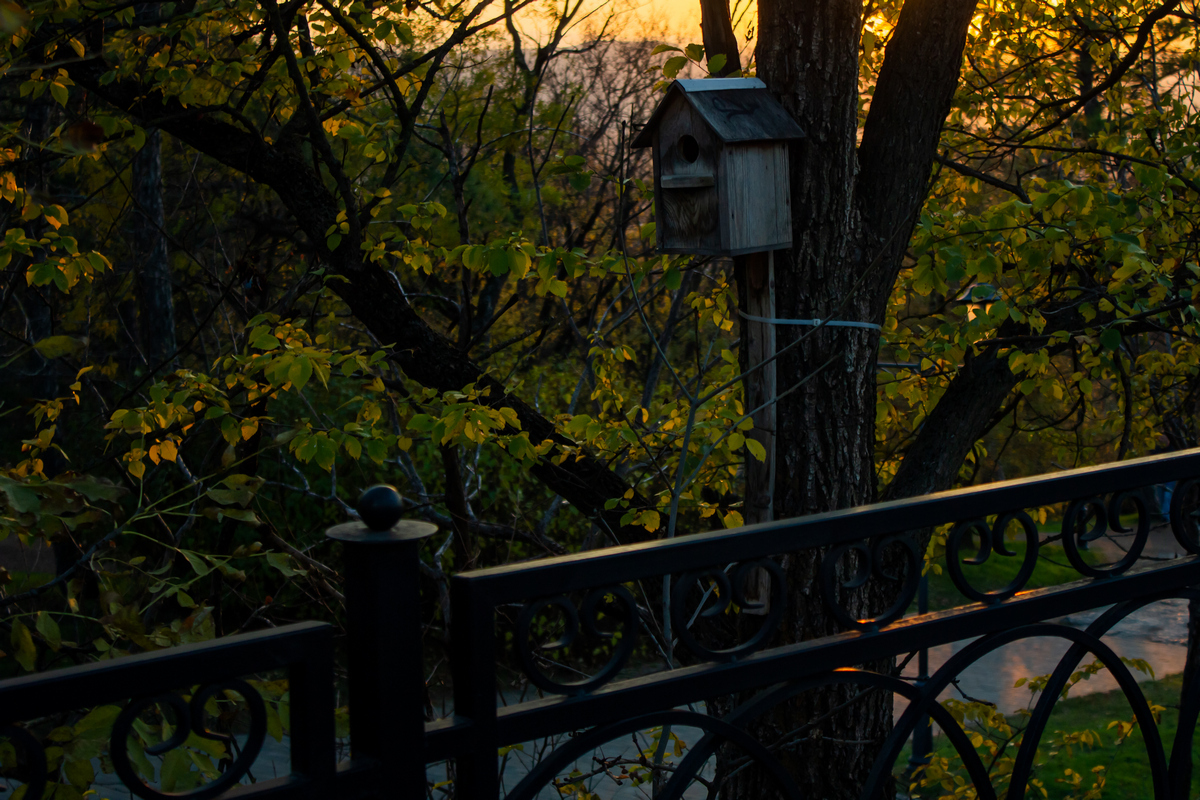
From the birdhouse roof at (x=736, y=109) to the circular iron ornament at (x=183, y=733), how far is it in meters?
2.06

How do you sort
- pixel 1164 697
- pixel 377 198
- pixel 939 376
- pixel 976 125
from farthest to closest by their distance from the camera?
1. pixel 1164 697
2. pixel 976 125
3. pixel 939 376
4. pixel 377 198

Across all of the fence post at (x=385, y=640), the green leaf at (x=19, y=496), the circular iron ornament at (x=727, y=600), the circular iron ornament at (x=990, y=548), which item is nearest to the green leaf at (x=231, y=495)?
the green leaf at (x=19, y=496)

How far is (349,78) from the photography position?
13.4ft

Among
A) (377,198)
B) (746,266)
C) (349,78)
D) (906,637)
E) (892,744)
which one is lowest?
(892,744)

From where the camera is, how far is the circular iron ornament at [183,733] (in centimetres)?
96

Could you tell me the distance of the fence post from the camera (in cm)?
110

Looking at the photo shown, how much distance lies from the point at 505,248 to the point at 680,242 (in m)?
0.58

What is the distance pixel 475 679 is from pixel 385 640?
142 mm

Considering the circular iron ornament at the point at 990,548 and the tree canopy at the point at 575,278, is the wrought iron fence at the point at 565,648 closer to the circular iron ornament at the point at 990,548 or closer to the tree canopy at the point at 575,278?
the circular iron ornament at the point at 990,548

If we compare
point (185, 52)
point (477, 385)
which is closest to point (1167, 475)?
point (477, 385)

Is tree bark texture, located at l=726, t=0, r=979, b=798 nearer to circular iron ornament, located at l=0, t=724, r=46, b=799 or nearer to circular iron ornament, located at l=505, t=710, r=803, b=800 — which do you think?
circular iron ornament, located at l=505, t=710, r=803, b=800

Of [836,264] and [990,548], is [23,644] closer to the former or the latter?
[990,548]

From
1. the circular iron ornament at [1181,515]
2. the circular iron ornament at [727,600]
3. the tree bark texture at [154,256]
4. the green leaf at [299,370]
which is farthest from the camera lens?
the tree bark texture at [154,256]

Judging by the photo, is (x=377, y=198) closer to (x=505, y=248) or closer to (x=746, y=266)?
(x=505, y=248)
